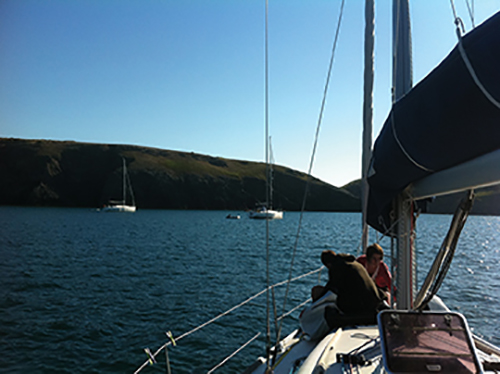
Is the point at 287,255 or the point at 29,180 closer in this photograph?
the point at 287,255

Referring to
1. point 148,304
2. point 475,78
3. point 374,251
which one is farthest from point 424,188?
point 148,304

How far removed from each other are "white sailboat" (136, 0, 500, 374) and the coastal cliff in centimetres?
9806

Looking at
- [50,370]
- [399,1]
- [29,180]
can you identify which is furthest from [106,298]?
[29,180]

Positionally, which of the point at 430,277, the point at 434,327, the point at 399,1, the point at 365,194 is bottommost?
the point at 434,327

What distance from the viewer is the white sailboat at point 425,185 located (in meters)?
1.57

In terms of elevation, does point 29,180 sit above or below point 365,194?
above

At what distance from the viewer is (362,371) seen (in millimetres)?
2688

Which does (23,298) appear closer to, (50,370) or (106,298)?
(106,298)

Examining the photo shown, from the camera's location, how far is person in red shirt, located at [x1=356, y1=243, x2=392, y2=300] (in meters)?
4.62

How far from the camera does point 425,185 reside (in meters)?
2.44

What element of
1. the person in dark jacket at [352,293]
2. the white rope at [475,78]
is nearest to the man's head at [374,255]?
the person in dark jacket at [352,293]

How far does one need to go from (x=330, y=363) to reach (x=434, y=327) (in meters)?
0.88

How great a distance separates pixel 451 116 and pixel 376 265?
129 inches

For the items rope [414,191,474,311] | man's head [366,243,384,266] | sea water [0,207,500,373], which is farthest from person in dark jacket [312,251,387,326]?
rope [414,191,474,311]
